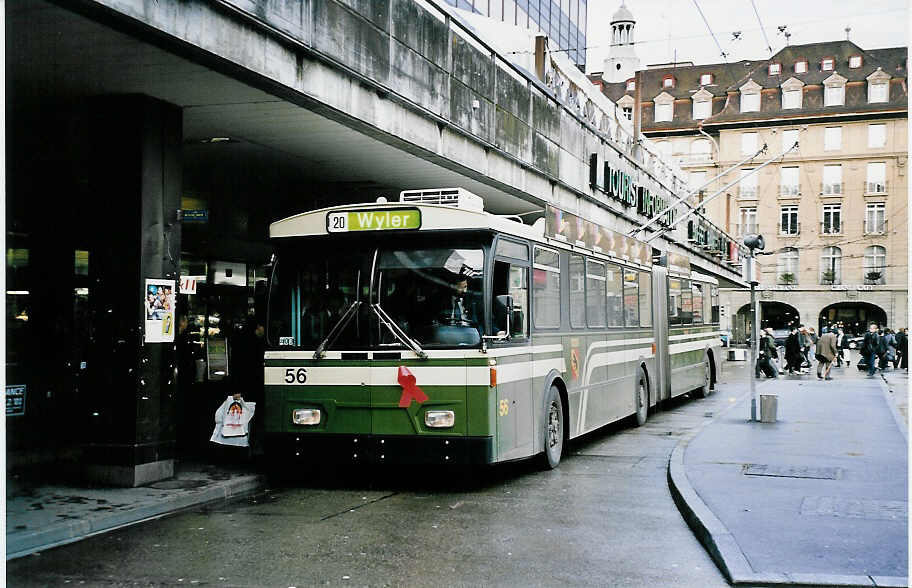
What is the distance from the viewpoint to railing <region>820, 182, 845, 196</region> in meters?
77.9

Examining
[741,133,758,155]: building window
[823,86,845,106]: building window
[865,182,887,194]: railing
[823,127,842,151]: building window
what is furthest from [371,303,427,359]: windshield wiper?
[823,86,845,106]: building window

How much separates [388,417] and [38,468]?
14.3 ft

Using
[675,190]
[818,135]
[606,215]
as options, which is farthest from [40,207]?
[818,135]

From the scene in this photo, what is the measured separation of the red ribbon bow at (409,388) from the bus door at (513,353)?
2.61ft

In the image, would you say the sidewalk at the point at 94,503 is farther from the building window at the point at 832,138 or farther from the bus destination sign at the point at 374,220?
the building window at the point at 832,138

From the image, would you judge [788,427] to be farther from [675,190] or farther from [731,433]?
[675,190]

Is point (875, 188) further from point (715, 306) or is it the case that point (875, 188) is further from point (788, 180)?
point (715, 306)

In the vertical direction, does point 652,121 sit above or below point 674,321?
above

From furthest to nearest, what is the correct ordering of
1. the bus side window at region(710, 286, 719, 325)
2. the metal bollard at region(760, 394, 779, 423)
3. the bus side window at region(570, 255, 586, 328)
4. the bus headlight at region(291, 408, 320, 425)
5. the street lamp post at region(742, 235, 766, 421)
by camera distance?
the bus side window at region(710, 286, 719, 325) → the street lamp post at region(742, 235, 766, 421) → the metal bollard at region(760, 394, 779, 423) → the bus side window at region(570, 255, 586, 328) → the bus headlight at region(291, 408, 320, 425)

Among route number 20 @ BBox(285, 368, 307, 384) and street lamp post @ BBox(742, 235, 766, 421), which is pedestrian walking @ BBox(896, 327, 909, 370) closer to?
street lamp post @ BBox(742, 235, 766, 421)

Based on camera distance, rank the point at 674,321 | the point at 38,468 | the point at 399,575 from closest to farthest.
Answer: the point at 399,575 < the point at 38,468 < the point at 674,321

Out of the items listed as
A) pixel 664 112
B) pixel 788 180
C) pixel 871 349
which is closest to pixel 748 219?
pixel 788 180

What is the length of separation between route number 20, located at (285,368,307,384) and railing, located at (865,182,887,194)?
7410cm

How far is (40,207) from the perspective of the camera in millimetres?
13719
